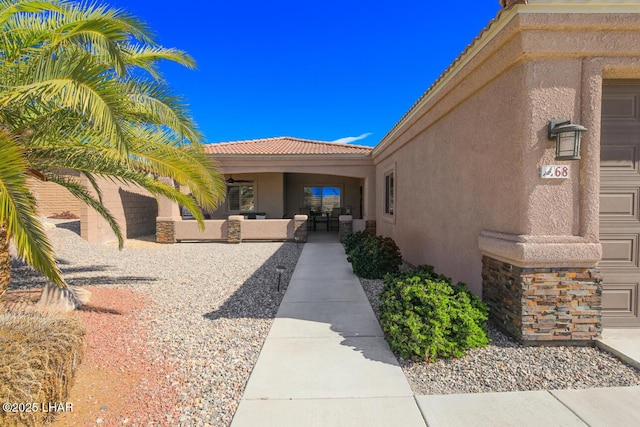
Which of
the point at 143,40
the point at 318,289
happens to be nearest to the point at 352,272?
the point at 318,289

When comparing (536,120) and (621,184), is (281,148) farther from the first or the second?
(621,184)

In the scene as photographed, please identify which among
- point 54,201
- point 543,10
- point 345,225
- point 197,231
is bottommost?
point 197,231

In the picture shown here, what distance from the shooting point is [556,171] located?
367cm

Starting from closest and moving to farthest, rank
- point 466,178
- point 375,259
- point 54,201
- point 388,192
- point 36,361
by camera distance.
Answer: point 36,361 → point 466,178 → point 375,259 → point 388,192 → point 54,201

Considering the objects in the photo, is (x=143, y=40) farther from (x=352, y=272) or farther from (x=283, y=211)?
(x=283, y=211)

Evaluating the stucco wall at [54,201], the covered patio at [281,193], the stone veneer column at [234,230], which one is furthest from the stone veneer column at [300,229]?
the stucco wall at [54,201]

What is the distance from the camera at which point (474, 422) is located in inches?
101

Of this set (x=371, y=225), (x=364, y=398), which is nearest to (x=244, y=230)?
(x=371, y=225)

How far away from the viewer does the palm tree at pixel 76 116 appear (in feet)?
11.0

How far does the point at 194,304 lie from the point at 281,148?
10.9 meters

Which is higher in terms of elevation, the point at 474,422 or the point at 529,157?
the point at 529,157

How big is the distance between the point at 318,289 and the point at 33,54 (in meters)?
5.91

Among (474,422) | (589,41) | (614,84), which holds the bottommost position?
(474,422)

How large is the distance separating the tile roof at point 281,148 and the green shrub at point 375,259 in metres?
7.05
